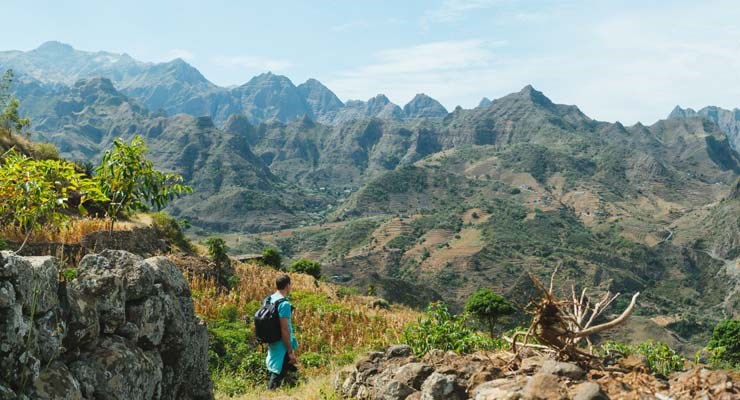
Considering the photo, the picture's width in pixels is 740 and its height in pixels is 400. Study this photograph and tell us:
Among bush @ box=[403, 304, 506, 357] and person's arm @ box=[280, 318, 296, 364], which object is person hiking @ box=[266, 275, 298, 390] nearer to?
person's arm @ box=[280, 318, 296, 364]

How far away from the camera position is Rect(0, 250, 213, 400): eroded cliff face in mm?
4332

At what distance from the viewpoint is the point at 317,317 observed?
54.4ft

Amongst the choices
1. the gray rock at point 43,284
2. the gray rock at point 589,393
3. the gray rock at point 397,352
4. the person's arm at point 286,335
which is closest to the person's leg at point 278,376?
the person's arm at point 286,335

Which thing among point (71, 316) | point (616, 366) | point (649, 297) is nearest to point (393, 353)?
point (616, 366)

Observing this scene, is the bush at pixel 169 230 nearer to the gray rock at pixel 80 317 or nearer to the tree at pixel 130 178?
the tree at pixel 130 178

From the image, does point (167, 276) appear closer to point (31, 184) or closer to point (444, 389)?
point (31, 184)

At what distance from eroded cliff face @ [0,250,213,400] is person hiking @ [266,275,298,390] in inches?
40.6

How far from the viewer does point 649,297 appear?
5285 inches

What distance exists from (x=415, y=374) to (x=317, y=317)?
1043 centimetres

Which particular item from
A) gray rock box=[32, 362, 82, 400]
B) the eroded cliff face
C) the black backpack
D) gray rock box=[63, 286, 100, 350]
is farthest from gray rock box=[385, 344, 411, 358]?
gray rock box=[32, 362, 82, 400]

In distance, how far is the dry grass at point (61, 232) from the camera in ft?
46.0

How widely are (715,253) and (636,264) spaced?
42.1 metres

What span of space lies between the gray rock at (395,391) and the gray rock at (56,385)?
3366 millimetres

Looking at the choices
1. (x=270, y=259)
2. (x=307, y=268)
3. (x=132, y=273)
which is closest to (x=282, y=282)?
(x=132, y=273)
